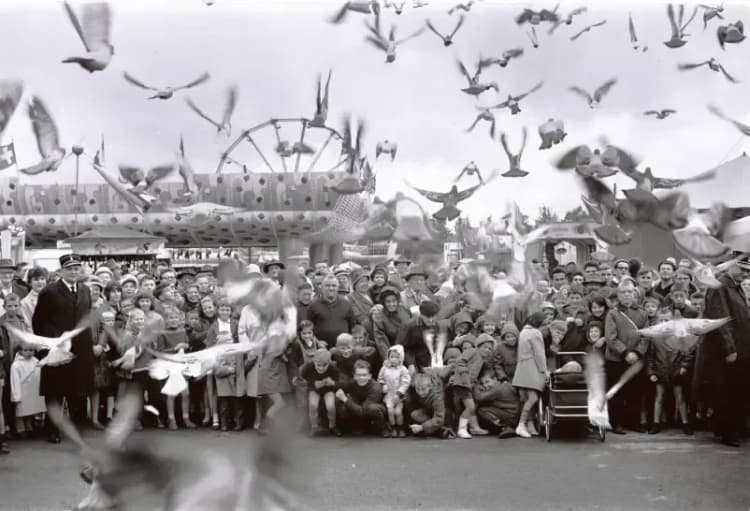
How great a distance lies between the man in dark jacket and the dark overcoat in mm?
4167

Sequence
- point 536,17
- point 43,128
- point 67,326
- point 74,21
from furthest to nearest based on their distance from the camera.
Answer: point 67,326 → point 43,128 → point 536,17 → point 74,21

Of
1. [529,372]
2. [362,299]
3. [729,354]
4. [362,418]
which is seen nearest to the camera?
[729,354]

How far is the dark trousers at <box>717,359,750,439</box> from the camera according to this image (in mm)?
5820

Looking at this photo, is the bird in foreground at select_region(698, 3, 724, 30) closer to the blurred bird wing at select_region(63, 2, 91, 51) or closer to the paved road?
the paved road

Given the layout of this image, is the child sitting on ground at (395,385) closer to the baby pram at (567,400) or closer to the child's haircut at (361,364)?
the child's haircut at (361,364)

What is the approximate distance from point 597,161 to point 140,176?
10.2 ft

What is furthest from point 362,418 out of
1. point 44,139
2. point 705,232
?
point 44,139

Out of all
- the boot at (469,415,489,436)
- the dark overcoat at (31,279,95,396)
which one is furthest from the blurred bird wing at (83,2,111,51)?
the boot at (469,415,489,436)

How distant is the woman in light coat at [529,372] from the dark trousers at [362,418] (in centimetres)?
101

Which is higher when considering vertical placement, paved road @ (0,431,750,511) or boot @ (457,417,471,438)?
boot @ (457,417,471,438)

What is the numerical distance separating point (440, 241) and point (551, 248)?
3052 millimetres

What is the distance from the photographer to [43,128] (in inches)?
187

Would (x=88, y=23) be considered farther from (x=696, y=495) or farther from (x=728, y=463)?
(x=728, y=463)

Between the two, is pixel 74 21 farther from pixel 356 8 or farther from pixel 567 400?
pixel 567 400
